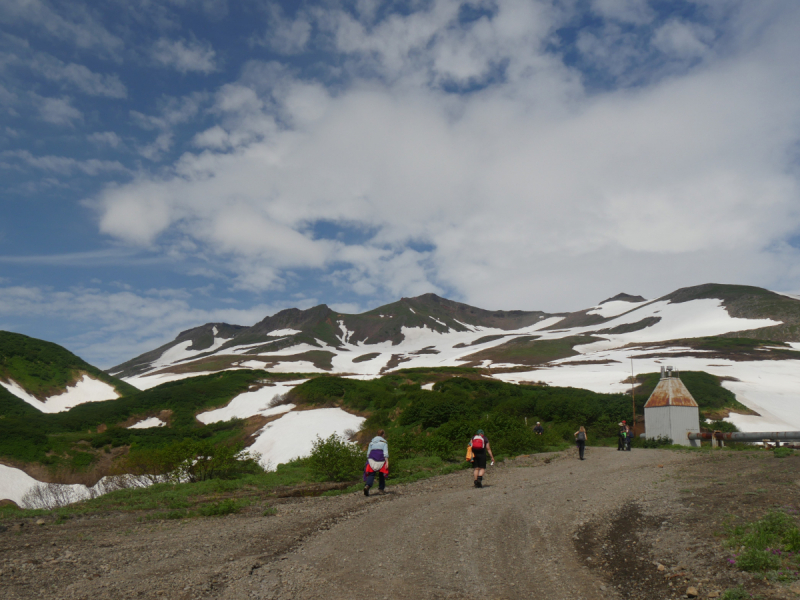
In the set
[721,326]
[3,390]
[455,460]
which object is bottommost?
[455,460]

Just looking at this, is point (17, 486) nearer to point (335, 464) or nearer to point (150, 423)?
point (150, 423)

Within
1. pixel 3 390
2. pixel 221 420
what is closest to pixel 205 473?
pixel 221 420

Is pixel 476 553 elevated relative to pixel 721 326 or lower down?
lower down

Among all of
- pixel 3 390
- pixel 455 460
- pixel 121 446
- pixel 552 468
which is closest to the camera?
pixel 552 468

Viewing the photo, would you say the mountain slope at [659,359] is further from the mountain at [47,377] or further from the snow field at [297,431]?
the mountain at [47,377]

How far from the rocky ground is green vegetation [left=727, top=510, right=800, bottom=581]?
0.24 m

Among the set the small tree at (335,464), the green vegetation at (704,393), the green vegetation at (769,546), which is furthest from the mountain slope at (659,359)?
the green vegetation at (769,546)

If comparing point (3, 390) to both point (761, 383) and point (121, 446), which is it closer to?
point (121, 446)

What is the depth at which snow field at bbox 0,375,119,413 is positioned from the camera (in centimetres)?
5366

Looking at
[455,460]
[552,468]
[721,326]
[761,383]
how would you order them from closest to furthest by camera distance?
[552,468]
[455,460]
[761,383]
[721,326]

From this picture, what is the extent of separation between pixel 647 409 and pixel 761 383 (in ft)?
139

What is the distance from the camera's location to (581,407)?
4356cm

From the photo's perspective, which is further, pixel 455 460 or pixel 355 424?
pixel 355 424

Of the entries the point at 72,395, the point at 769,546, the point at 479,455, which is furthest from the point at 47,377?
the point at 769,546
